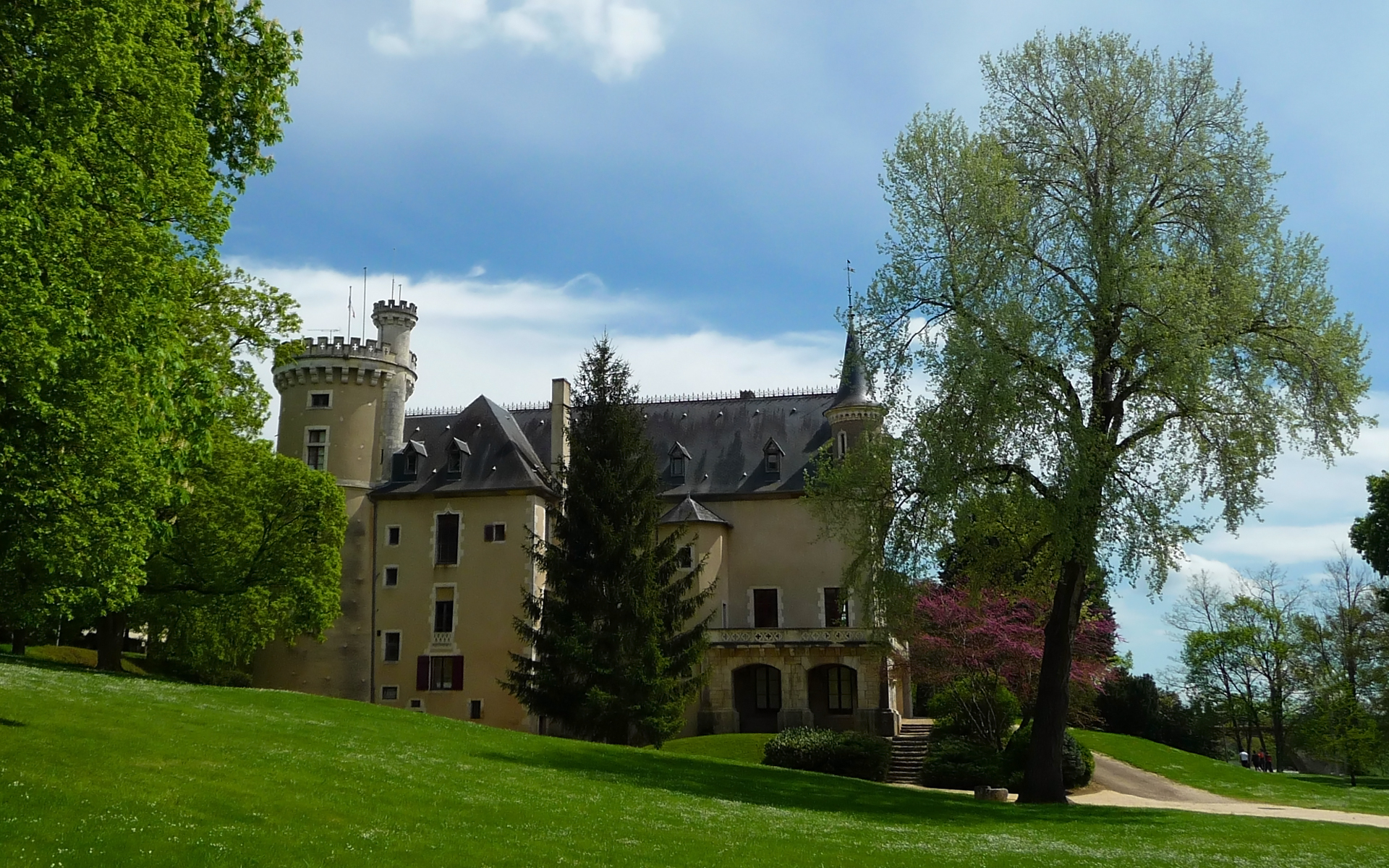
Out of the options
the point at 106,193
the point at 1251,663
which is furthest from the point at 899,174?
the point at 1251,663

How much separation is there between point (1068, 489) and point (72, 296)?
54.3 feet

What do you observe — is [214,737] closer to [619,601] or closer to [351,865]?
[351,865]

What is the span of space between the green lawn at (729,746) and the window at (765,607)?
773 cm

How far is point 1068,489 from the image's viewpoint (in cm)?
2070

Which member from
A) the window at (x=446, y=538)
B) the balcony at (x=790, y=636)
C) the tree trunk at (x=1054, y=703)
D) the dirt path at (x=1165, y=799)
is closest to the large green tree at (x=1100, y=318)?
the tree trunk at (x=1054, y=703)

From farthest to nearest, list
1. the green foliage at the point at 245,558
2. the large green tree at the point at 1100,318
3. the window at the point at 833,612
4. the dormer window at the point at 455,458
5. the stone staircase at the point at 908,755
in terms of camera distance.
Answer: the dormer window at the point at 455,458 < the window at the point at 833,612 < the stone staircase at the point at 908,755 < the green foliage at the point at 245,558 < the large green tree at the point at 1100,318

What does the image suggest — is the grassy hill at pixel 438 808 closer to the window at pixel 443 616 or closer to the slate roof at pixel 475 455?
the window at pixel 443 616

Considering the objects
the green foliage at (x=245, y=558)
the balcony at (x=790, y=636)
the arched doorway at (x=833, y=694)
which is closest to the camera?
the green foliage at (x=245, y=558)

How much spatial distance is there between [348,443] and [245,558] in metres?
12.9

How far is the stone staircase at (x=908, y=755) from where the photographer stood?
3347 centimetres

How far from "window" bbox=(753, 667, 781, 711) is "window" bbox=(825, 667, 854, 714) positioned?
77.8 inches

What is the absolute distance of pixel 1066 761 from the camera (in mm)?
31859

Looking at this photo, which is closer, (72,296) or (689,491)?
(72,296)

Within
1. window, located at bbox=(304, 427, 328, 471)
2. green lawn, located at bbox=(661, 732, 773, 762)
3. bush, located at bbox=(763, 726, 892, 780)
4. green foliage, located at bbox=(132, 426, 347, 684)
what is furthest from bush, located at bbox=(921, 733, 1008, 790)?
window, located at bbox=(304, 427, 328, 471)
